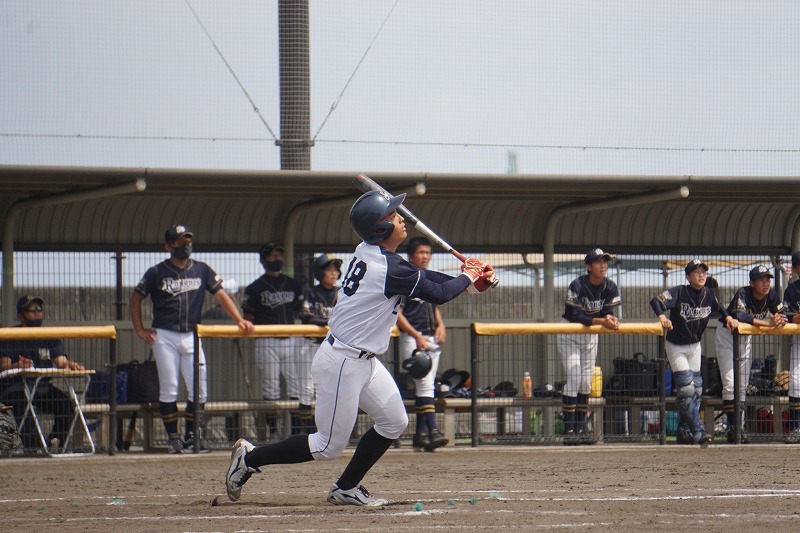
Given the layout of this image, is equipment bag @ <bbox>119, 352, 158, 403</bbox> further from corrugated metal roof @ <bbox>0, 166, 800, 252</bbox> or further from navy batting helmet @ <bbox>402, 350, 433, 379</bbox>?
navy batting helmet @ <bbox>402, 350, 433, 379</bbox>

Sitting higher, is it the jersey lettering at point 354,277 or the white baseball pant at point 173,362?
the jersey lettering at point 354,277

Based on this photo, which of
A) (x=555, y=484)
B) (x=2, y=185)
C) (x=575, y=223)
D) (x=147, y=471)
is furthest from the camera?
(x=575, y=223)

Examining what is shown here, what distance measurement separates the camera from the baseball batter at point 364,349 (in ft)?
19.7

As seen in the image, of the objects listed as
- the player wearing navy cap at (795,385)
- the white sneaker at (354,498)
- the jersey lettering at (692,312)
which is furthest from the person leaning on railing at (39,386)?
the player wearing navy cap at (795,385)

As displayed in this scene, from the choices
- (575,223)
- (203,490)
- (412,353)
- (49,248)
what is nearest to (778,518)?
(203,490)

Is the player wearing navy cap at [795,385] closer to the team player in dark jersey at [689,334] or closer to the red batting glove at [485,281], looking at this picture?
the team player in dark jersey at [689,334]

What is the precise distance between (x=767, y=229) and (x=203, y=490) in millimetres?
8168

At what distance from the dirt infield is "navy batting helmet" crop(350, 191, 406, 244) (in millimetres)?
1433

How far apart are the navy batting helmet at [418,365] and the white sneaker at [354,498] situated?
3182 mm

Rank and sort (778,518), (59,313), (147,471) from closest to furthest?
(778,518)
(147,471)
(59,313)

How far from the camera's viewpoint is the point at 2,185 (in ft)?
35.7

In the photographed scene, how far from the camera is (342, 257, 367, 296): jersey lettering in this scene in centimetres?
607

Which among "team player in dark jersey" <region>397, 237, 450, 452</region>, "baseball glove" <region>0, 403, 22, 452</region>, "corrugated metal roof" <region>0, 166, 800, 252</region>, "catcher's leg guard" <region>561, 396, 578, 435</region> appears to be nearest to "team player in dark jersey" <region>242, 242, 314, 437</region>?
"team player in dark jersey" <region>397, 237, 450, 452</region>

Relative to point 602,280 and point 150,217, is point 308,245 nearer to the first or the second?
point 150,217
